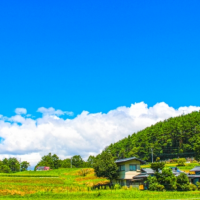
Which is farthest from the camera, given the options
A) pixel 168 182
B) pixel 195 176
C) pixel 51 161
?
pixel 51 161

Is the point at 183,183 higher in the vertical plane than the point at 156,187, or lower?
higher

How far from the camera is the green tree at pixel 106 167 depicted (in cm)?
5171

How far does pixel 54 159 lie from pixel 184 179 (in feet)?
386

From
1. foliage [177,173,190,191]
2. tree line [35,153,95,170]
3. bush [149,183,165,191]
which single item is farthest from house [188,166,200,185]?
tree line [35,153,95,170]

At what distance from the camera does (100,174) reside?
51906 mm

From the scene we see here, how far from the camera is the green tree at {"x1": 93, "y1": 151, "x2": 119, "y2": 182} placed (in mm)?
51706

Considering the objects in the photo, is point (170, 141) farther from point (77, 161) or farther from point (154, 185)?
point (154, 185)

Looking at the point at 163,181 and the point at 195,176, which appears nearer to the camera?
the point at 163,181

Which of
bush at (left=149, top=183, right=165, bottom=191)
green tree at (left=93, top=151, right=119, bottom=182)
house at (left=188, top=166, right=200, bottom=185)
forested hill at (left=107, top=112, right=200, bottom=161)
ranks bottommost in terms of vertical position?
bush at (left=149, top=183, right=165, bottom=191)

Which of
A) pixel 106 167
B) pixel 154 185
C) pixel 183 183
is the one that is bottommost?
pixel 154 185

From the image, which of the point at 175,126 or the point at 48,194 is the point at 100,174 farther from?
the point at 175,126

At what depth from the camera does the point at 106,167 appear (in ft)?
170

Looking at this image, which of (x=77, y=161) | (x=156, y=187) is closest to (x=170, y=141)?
(x=77, y=161)

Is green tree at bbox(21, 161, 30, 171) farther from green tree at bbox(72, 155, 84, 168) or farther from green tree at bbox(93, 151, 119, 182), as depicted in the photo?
green tree at bbox(93, 151, 119, 182)
